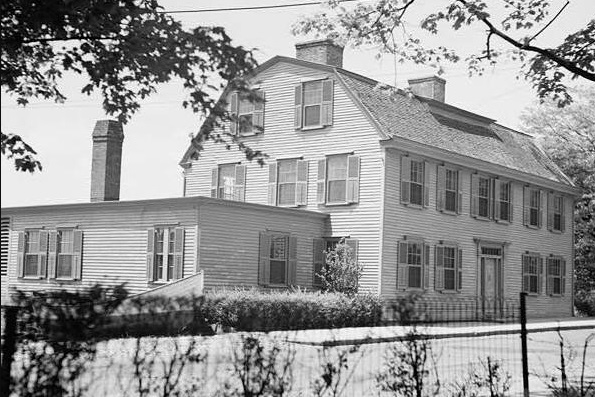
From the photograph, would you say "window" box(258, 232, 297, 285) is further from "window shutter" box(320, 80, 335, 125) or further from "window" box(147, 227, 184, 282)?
"window shutter" box(320, 80, 335, 125)

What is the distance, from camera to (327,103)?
102ft

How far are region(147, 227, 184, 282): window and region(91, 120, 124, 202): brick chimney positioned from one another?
5.56m

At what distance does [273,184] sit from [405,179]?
16.6ft

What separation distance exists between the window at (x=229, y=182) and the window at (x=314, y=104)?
3.17 metres

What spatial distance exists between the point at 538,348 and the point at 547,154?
2566 cm

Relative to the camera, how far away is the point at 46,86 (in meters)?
10.9

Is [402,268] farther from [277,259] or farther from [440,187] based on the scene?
[277,259]

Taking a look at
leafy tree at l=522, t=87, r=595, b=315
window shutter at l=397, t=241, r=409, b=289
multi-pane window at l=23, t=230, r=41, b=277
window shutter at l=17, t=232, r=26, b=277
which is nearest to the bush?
window shutter at l=397, t=241, r=409, b=289

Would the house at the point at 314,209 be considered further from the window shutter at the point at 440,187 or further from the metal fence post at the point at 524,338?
the metal fence post at the point at 524,338

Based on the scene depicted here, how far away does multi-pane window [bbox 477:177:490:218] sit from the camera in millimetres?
33875

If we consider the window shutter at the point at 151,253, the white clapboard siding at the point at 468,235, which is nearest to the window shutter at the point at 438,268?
the white clapboard siding at the point at 468,235

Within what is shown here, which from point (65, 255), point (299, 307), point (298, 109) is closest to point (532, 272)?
point (298, 109)

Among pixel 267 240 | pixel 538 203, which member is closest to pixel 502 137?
pixel 538 203

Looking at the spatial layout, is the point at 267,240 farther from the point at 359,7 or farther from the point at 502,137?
the point at 502,137
